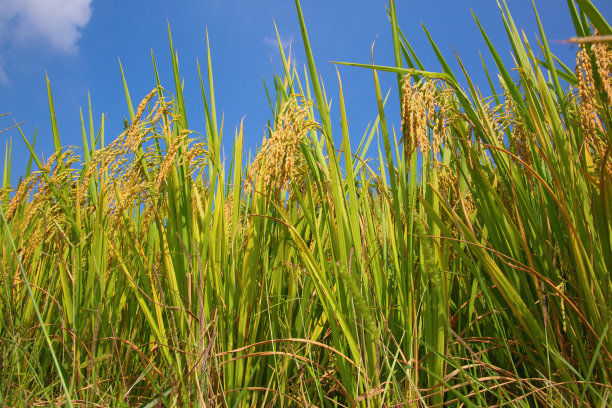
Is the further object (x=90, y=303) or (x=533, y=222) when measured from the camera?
(x=90, y=303)

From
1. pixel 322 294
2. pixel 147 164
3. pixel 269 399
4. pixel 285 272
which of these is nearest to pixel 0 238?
pixel 147 164

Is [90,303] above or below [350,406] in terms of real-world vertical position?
above

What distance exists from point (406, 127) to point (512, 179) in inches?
19.5

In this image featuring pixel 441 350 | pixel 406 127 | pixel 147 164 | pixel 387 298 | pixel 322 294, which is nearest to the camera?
pixel 406 127

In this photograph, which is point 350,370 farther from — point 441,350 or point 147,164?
point 147,164

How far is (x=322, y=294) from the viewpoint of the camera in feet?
5.28

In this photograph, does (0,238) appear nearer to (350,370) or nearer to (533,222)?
(350,370)

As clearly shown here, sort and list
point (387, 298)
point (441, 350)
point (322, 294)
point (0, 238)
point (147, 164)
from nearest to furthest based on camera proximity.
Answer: point (441, 350), point (322, 294), point (387, 298), point (147, 164), point (0, 238)

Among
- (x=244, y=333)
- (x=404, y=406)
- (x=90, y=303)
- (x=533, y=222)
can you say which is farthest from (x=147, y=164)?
(x=533, y=222)

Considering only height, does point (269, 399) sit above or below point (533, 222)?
below

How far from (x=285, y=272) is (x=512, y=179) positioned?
120cm

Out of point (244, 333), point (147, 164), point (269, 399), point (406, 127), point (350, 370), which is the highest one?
point (147, 164)

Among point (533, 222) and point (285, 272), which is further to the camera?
point (285, 272)

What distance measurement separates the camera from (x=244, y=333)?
179 cm
